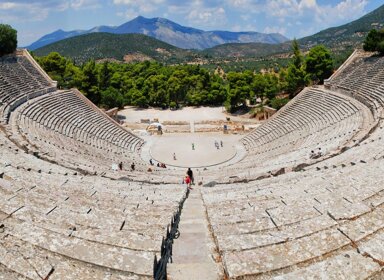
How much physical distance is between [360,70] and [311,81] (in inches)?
382

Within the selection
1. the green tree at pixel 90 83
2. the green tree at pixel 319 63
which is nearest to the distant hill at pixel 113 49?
the green tree at pixel 90 83

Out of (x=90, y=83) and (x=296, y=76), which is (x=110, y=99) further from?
(x=296, y=76)

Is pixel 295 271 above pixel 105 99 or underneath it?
above

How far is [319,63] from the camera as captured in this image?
43469 mm

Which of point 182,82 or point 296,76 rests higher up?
point 296,76

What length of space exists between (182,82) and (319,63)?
832 inches

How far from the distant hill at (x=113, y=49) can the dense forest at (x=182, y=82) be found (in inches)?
3839

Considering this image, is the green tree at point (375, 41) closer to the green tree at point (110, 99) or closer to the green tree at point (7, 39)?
the green tree at point (110, 99)

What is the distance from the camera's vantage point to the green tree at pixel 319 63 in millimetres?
43344

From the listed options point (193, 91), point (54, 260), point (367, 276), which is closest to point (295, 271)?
point (367, 276)

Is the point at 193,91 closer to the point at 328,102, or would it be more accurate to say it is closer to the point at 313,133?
the point at 328,102

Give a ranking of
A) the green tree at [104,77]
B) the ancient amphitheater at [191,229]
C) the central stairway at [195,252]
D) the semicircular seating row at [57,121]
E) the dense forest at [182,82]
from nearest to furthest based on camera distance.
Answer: the ancient amphitheater at [191,229] → the central stairway at [195,252] → the semicircular seating row at [57,121] → the dense forest at [182,82] → the green tree at [104,77]

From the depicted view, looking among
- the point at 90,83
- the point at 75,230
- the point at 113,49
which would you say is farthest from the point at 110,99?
the point at 113,49

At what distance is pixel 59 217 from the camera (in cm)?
721
